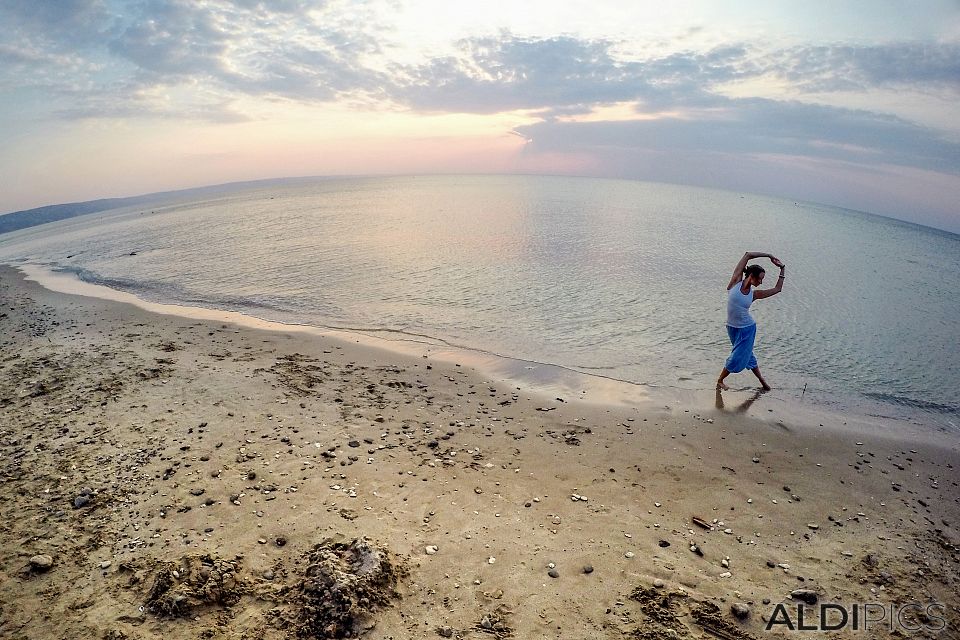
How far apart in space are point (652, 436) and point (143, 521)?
8774mm

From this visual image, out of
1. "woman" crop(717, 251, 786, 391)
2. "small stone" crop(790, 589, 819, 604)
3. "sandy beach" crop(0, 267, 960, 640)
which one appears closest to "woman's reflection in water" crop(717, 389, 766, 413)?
"woman" crop(717, 251, 786, 391)

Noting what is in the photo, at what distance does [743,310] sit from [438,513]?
28.4ft

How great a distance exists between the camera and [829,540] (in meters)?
6.44

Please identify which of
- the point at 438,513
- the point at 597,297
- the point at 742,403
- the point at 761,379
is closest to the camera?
the point at 438,513

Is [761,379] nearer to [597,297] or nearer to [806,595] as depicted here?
[806,595]

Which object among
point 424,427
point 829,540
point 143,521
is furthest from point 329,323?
point 829,540

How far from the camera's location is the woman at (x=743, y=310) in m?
10.4

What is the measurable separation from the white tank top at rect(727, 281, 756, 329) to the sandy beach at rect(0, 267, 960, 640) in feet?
7.51

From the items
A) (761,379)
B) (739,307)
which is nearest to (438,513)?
(739,307)

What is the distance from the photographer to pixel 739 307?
10.8 m

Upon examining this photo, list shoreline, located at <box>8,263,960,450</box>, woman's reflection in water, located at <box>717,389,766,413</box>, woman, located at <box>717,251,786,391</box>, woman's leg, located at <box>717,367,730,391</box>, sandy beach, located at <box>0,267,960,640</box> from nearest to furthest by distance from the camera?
sandy beach, located at <box>0,267,960,640</box>, woman, located at <box>717,251,786,391</box>, shoreline, located at <box>8,263,960,450</box>, woman's reflection in water, located at <box>717,389,766,413</box>, woman's leg, located at <box>717,367,730,391</box>

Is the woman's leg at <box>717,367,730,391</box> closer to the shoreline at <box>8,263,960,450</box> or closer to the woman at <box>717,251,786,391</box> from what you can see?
the woman at <box>717,251,786,391</box>

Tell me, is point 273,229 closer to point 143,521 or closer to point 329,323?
point 329,323

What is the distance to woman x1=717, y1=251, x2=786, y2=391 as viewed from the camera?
10.4m
